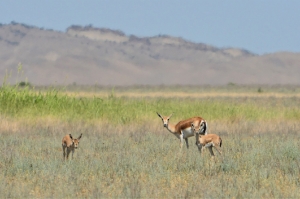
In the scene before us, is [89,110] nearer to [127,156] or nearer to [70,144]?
[127,156]

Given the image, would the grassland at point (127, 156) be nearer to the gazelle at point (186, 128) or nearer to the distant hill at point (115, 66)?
the gazelle at point (186, 128)

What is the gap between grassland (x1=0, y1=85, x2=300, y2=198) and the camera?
9664mm

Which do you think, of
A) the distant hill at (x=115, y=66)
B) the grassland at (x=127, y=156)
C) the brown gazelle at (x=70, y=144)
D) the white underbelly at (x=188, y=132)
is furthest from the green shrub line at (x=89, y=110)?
the distant hill at (x=115, y=66)

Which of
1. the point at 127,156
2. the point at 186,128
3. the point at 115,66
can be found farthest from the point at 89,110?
the point at 115,66

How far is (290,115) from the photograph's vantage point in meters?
25.5

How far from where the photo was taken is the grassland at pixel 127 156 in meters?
9.66

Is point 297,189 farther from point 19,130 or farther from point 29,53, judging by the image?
point 29,53

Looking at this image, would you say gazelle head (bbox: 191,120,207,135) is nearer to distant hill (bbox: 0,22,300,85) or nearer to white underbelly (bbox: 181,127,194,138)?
white underbelly (bbox: 181,127,194,138)

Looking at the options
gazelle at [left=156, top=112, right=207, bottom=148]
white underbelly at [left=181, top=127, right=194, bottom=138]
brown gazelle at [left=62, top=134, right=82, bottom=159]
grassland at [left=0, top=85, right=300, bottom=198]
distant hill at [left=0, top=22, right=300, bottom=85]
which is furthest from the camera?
distant hill at [left=0, top=22, right=300, bottom=85]

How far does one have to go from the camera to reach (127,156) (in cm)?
1336

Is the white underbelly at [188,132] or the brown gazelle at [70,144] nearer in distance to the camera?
the brown gazelle at [70,144]

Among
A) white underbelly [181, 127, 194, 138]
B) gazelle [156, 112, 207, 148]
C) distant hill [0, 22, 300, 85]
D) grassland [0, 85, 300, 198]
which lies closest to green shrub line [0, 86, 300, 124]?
grassland [0, 85, 300, 198]

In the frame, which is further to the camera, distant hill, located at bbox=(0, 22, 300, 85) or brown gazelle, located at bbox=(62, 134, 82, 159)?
distant hill, located at bbox=(0, 22, 300, 85)

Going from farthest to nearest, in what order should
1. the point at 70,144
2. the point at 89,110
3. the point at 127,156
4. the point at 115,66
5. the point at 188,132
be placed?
the point at 115,66 < the point at 89,110 < the point at 188,132 < the point at 127,156 < the point at 70,144
